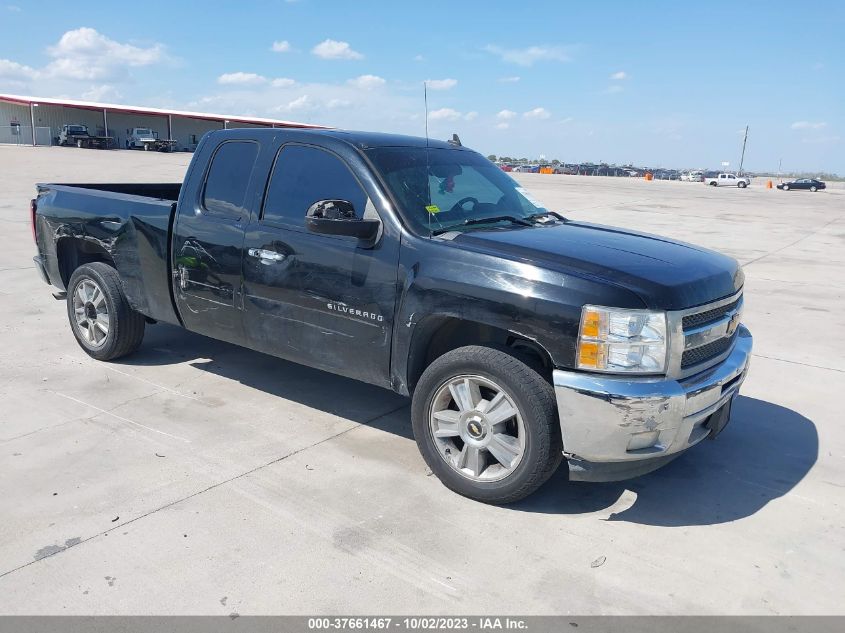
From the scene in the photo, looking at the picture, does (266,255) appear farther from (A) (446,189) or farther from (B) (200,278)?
(A) (446,189)

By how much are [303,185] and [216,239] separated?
A: 0.78 metres

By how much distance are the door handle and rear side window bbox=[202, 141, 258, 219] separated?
30 centimetres

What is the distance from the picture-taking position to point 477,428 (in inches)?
148

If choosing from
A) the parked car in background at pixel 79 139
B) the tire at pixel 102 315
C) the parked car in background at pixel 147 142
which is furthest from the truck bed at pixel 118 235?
the parked car in background at pixel 79 139

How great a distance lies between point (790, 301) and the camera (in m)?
9.12

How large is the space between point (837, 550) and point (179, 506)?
3.32 meters

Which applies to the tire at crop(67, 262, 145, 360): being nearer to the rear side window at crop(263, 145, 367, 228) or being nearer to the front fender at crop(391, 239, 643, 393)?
the rear side window at crop(263, 145, 367, 228)

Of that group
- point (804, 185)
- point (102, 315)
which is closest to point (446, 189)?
point (102, 315)

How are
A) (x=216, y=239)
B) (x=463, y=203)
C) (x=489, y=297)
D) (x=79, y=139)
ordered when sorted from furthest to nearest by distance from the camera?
1. (x=79, y=139)
2. (x=216, y=239)
3. (x=463, y=203)
4. (x=489, y=297)


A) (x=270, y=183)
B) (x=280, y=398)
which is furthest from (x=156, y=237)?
(x=280, y=398)

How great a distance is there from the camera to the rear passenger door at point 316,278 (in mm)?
4090

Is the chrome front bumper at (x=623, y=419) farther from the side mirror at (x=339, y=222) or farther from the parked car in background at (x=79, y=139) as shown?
the parked car in background at (x=79, y=139)

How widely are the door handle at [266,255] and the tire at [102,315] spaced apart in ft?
5.45
